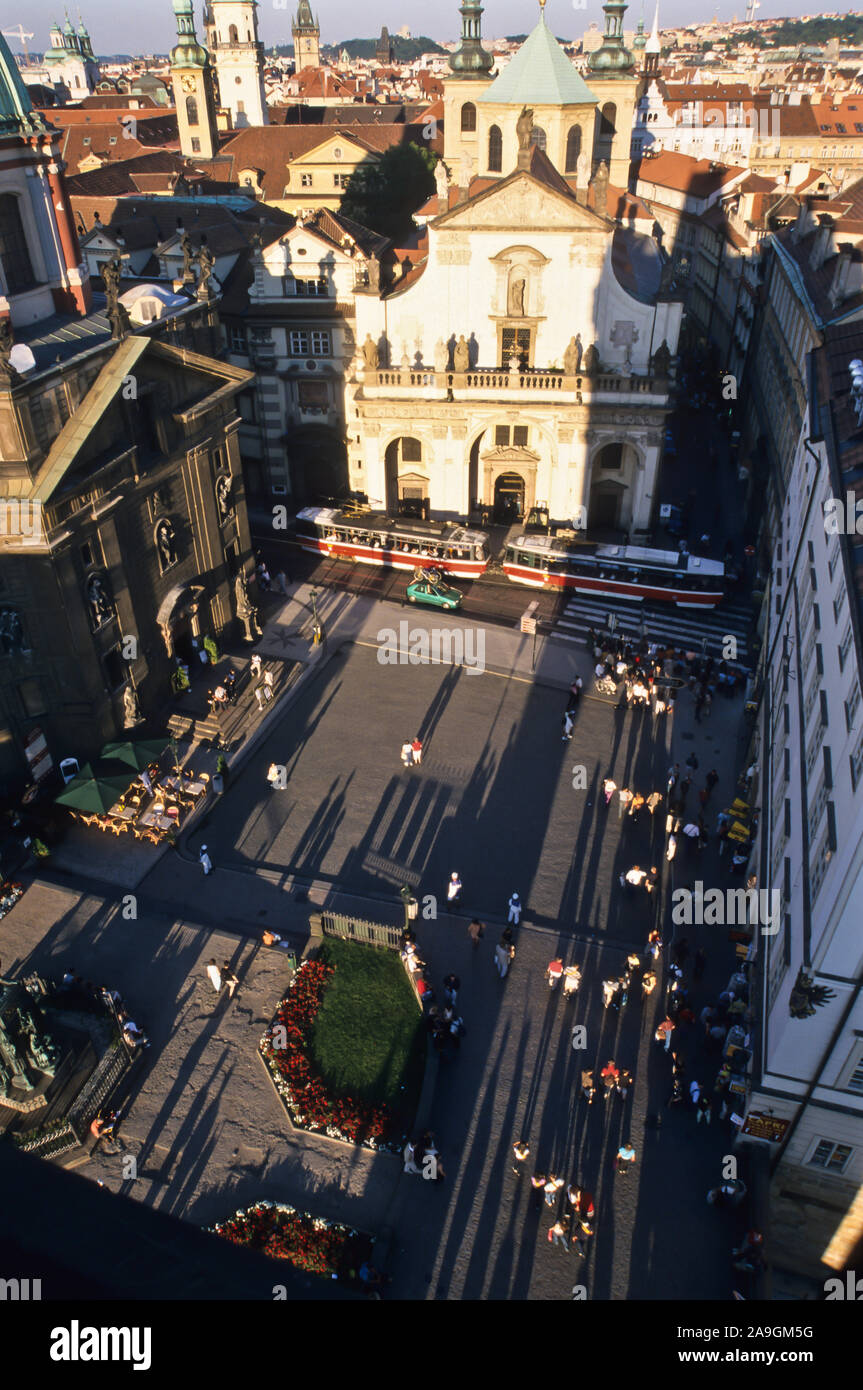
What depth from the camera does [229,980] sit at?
25.4 metres

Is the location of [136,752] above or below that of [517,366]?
below

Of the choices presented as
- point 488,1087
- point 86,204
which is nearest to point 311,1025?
point 488,1087

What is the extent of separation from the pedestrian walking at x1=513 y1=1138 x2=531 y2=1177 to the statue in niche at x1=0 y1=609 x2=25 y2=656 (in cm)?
2162

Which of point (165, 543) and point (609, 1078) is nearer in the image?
point (609, 1078)

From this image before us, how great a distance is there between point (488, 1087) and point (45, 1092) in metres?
11.2

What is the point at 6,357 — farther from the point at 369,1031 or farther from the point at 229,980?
the point at 369,1031

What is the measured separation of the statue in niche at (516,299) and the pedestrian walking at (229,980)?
36.4m

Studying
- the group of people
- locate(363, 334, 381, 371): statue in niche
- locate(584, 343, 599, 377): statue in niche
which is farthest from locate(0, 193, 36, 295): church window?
locate(584, 343, 599, 377): statue in niche

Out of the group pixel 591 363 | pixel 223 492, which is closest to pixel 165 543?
pixel 223 492

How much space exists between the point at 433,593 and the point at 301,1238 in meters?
30.9

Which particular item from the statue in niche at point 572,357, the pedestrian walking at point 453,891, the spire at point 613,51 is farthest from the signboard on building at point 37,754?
the spire at point 613,51

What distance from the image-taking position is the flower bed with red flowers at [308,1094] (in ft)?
72.9

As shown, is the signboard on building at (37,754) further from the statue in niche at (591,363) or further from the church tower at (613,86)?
the church tower at (613,86)
